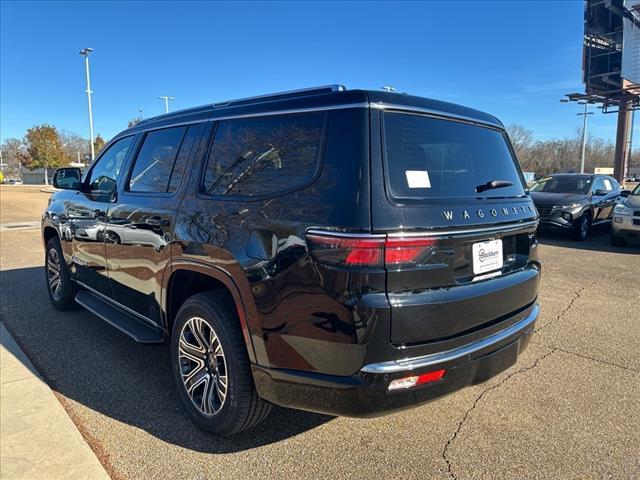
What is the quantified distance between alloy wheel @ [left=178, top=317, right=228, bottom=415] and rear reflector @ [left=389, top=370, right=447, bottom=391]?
3.41 feet

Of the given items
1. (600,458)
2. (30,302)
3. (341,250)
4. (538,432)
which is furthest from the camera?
(30,302)

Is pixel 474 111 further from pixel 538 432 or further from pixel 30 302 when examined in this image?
pixel 30 302

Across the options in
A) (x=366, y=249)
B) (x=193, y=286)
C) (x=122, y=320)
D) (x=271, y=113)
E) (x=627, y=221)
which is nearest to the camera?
(x=366, y=249)

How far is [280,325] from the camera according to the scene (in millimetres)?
2334

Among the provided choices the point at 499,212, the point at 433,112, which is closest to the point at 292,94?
the point at 433,112

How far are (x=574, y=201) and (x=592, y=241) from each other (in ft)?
3.80

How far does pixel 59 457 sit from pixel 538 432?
2866 mm

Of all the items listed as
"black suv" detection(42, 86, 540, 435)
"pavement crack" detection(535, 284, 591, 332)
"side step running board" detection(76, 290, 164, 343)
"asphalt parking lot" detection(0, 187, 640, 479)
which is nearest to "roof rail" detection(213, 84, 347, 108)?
"black suv" detection(42, 86, 540, 435)

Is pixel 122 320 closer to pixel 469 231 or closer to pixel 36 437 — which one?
pixel 36 437

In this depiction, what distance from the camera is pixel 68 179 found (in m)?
5.02

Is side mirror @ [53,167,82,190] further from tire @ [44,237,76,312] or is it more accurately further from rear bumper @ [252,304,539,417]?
rear bumper @ [252,304,539,417]

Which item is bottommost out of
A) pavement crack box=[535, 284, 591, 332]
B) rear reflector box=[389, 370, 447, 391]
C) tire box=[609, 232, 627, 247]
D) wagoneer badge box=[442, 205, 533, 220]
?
pavement crack box=[535, 284, 591, 332]

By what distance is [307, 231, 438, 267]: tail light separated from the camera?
82.7 inches

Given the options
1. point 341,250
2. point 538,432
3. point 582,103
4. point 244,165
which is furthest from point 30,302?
point 582,103
